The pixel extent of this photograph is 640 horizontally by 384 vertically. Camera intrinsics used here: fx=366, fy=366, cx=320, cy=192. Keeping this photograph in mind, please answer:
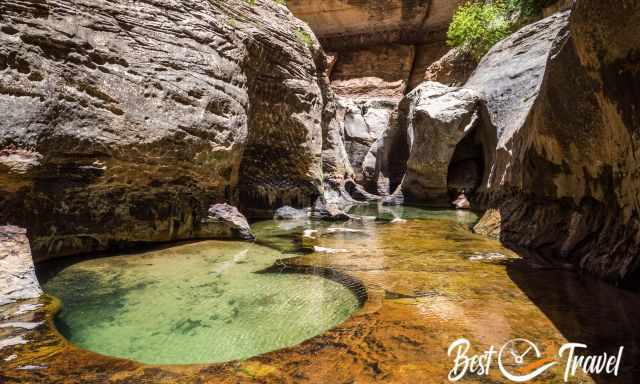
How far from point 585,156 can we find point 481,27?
36.7ft

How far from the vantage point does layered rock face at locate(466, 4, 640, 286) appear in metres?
2.09

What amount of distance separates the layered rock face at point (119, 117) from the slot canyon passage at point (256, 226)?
2cm

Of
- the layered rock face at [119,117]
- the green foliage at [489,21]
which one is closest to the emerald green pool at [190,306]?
the layered rock face at [119,117]

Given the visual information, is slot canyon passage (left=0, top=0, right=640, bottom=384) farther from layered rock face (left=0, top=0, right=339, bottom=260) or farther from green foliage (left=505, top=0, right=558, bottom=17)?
green foliage (left=505, top=0, right=558, bottom=17)

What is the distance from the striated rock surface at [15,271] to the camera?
2406 mm

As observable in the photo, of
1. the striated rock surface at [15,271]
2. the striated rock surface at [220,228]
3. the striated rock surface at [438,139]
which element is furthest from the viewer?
the striated rock surface at [438,139]

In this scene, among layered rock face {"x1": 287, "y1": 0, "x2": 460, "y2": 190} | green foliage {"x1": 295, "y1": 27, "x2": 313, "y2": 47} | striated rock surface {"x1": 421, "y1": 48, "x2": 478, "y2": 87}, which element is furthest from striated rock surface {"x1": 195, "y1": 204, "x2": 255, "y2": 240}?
layered rock face {"x1": 287, "y1": 0, "x2": 460, "y2": 190}

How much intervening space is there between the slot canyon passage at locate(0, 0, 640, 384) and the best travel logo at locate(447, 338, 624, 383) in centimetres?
2

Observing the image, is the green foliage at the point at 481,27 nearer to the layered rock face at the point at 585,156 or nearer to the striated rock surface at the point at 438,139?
the striated rock surface at the point at 438,139

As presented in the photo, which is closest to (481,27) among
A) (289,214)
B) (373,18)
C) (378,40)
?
(289,214)

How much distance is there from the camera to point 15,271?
2562 mm

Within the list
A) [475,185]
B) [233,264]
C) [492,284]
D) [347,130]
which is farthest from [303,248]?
Result: [347,130]

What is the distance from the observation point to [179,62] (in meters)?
4.62

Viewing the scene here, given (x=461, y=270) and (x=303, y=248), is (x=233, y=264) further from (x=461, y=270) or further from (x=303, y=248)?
(x=461, y=270)
